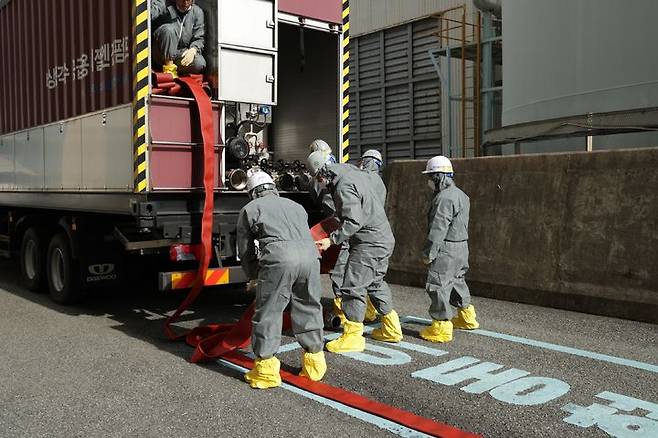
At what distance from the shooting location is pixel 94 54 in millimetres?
7219

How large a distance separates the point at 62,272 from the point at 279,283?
425cm

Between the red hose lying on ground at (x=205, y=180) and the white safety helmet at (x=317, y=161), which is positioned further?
the white safety helmet at (x=317, y=161)

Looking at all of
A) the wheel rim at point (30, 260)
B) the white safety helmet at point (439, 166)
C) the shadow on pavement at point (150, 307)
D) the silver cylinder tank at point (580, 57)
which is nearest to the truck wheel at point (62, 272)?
the shadow on pavement at point (150, 307)

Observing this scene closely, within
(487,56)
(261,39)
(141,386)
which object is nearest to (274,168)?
(261,39)

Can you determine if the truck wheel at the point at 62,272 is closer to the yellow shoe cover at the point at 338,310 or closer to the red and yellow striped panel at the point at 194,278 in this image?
the red and yellow striped panel at the point at 194,278

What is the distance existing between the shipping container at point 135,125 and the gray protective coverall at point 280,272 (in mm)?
1520

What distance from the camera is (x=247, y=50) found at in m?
6.97

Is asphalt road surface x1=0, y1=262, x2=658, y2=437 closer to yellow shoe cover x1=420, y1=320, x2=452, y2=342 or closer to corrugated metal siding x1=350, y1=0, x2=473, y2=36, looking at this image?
yellow shoe cover x1=420, y1=320, x2=452, y2=342

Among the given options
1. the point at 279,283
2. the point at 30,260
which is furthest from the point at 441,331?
the point at 30,260

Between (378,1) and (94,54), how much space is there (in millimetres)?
16877

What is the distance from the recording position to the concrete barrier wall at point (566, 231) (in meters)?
7.06

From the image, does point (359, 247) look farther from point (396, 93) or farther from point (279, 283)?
point (396, 93)

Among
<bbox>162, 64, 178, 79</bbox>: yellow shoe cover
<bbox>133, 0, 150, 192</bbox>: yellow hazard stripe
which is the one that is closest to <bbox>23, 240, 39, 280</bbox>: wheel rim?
<bbox>133, 0, 150, 192</bbox>: yellow hazard stripe

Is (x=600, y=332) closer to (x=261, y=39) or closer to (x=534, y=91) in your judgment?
(x=261, y=39)
